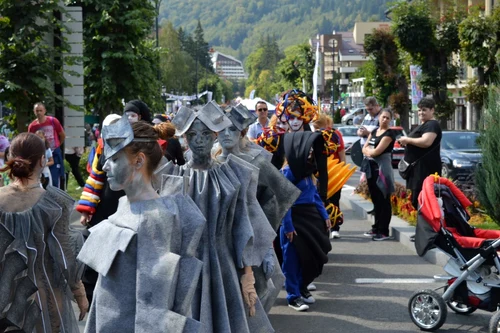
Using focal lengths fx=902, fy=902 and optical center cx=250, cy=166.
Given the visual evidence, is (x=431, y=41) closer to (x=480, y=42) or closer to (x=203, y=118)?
(x=480, y=42)

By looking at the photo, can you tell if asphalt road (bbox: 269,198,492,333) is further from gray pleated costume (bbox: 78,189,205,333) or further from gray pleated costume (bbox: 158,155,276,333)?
gray pleated costume (bbox: 78,189,205,333)

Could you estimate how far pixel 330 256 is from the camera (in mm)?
10969

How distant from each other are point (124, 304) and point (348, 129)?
36.4 meters

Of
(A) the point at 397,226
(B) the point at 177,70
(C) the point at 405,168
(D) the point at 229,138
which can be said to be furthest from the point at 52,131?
(B) the point at 177,70

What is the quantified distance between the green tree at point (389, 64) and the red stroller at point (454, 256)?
32660 mm

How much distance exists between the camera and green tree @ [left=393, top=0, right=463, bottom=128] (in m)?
33.2

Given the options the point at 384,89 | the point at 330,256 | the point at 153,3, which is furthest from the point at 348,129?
the point at 330,256

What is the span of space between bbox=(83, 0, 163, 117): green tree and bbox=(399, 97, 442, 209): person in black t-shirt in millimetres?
10399

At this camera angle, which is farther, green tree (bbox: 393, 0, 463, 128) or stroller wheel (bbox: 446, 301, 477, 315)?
green tree (bbox: 393, 0, 463, 128)

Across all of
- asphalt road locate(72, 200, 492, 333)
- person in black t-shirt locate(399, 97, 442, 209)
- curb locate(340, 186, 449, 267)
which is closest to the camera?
asphalt road locate(72, 200, 492, 333)

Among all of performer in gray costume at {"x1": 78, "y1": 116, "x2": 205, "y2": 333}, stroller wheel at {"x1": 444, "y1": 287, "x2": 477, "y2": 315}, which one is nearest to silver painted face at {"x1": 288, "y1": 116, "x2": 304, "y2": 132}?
stroller wheel at {"x1": 444, "y1": 287, "x2": 477, "y2": 315}

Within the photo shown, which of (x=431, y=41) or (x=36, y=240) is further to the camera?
(x=431, y=41)

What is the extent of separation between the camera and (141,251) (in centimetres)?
365

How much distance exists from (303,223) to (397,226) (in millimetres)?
4593
